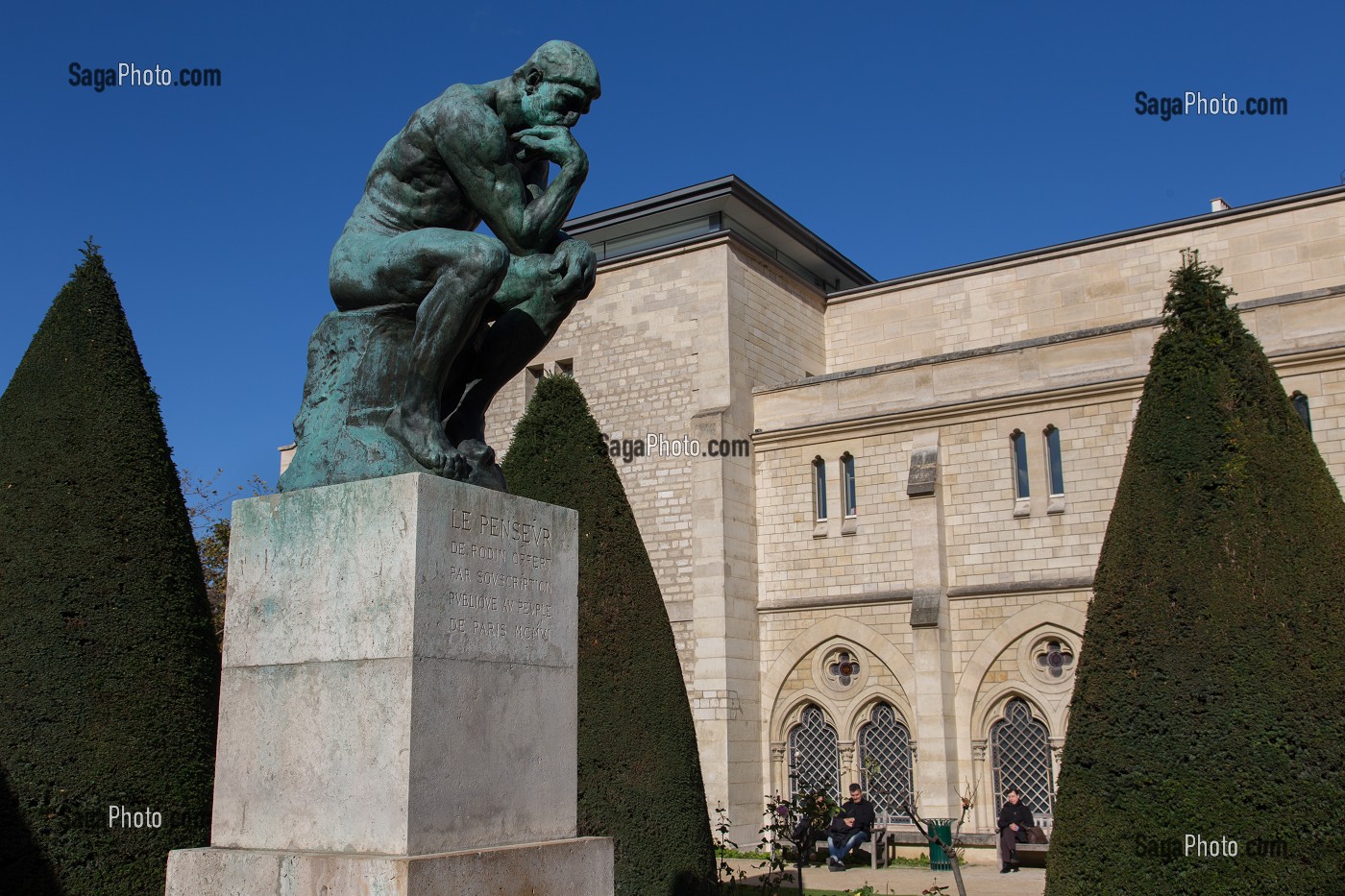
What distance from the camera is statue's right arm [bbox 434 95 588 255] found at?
4734 millimetres

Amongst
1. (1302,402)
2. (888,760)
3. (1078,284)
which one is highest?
(1078,284)

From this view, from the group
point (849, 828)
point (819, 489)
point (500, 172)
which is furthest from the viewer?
point (819, 489)

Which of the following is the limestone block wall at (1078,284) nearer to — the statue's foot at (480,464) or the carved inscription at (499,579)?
the statue's foot at (480,464)

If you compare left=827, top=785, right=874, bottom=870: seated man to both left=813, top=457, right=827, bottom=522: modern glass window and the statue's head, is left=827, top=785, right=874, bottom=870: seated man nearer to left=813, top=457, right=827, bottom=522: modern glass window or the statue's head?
left=813, top=457, right=827, bottom=522: modern glass window

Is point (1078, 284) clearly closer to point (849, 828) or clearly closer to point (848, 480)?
point (848, 480)

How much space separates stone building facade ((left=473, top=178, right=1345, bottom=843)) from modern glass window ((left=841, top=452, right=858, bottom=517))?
43 mm

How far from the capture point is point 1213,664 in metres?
8.97

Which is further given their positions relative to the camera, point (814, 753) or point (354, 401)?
point (814, 753)

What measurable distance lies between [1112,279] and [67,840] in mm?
21151

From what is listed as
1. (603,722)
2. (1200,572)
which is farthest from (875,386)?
(1200,572)

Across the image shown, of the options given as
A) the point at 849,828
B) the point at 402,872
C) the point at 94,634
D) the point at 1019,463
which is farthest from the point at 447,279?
the point at 1019,463

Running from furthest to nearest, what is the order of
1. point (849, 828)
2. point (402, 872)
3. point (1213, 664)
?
point (849, 828)
point (1213, 664)
point (402, 872)

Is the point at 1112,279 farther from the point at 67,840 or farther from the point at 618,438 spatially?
the point at 67,840

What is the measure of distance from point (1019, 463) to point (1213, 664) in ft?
41.5
